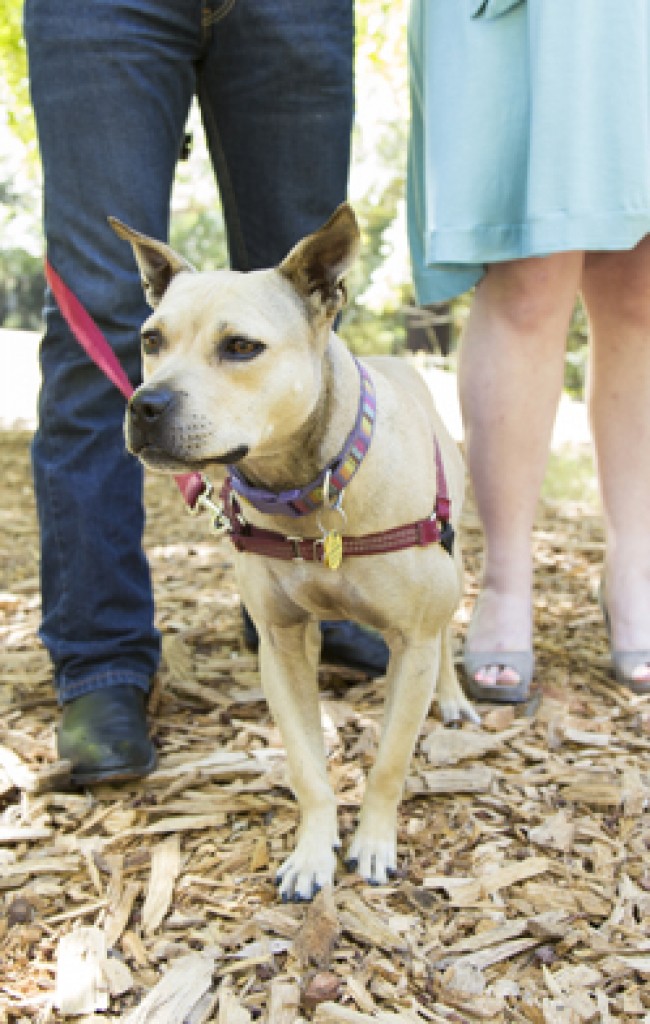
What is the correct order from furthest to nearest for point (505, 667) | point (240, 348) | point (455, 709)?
point (505, 667) < point (455, 709) < point (240, 348)

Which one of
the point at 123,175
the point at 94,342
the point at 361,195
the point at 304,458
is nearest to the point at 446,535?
the point at 304,458

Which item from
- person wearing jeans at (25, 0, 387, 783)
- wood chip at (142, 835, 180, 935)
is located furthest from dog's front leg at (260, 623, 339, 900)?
person wearing jeans at (25, 0, 387, 783)

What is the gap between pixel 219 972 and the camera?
191cm

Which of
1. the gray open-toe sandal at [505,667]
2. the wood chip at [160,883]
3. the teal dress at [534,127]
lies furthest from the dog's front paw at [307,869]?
the teal dress at [534,127]

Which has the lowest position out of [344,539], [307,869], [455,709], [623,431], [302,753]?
[455,709]

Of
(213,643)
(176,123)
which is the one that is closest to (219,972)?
(213,643)

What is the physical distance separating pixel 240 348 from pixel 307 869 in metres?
1.10

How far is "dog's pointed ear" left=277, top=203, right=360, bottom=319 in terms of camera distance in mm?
2004

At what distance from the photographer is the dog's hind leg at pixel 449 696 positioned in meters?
2.97

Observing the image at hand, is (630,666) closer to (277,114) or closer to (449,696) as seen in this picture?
(449,696)

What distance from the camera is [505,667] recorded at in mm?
3100

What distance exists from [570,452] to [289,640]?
6113 millimetres

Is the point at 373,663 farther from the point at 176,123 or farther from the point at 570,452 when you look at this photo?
the point at 570,452

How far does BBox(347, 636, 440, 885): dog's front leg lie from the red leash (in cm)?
65
